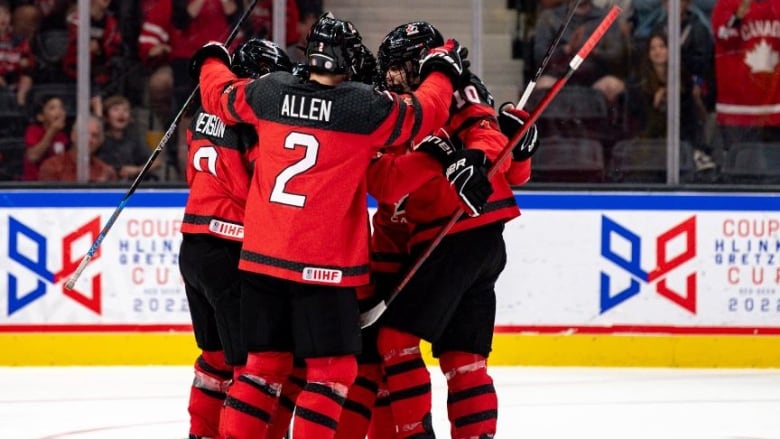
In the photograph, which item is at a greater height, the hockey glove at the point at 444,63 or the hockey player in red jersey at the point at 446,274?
the hockey glove at the point at 444,63

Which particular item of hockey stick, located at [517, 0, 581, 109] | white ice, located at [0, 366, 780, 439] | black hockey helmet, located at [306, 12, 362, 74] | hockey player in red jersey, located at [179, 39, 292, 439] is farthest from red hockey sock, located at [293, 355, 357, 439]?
white ice, located at [0, 366, 780, 439]

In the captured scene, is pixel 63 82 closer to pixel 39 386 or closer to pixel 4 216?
pixel 4 216

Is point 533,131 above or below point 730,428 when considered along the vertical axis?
above

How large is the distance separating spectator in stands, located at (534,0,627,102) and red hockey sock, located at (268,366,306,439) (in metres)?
2.85

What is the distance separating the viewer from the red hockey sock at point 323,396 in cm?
382

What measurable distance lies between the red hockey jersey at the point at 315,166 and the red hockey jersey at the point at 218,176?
316 mm

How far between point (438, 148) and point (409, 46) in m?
0.29

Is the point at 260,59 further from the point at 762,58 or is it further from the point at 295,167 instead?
the point at 762,58

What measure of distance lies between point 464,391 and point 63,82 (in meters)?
3.30

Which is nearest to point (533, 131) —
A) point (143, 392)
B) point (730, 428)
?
point (730, 428)

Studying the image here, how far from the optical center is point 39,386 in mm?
6113

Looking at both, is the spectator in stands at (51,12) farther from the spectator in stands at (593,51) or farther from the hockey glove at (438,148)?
the hockey glove at (438,148)

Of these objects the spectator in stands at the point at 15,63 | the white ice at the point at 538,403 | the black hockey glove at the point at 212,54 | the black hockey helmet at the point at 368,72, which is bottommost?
the white ice at the point at 538,403

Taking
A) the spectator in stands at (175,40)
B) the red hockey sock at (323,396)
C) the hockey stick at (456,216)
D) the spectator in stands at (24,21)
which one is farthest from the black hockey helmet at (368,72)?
the spectator in stands at (24,21)
